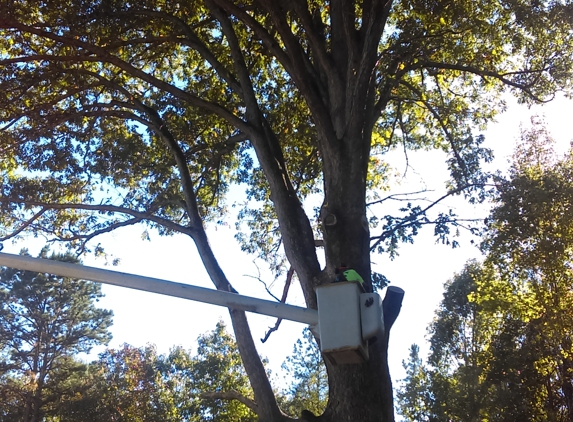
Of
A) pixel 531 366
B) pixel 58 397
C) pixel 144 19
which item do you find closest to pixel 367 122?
pixel 144 19

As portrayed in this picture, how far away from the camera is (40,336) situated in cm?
2838

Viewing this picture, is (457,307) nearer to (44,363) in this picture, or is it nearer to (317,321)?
(44,363)

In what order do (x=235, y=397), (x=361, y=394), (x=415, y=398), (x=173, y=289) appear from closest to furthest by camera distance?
(x=173, y=289) < (x=361, y=394) < (x=235, y=397) < (x=415, y=398)

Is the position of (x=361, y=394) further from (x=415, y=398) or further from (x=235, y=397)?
(x=415, y=398)

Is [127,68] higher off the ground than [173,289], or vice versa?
[127,68]

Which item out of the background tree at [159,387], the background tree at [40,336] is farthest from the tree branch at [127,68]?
the background tree at [40,336]

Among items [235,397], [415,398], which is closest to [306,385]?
[415,398]

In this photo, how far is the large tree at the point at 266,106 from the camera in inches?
218

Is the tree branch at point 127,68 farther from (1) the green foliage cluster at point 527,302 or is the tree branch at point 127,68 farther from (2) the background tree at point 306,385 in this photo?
(2) the background tree at point 306,385

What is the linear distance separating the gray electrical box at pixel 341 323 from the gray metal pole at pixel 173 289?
0.11 m

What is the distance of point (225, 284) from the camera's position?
5.89m

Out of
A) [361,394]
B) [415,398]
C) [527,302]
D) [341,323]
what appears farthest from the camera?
[415,398]

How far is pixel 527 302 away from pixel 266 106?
8.98 metres

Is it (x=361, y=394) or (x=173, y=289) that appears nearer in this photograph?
(x=173, y=289)
